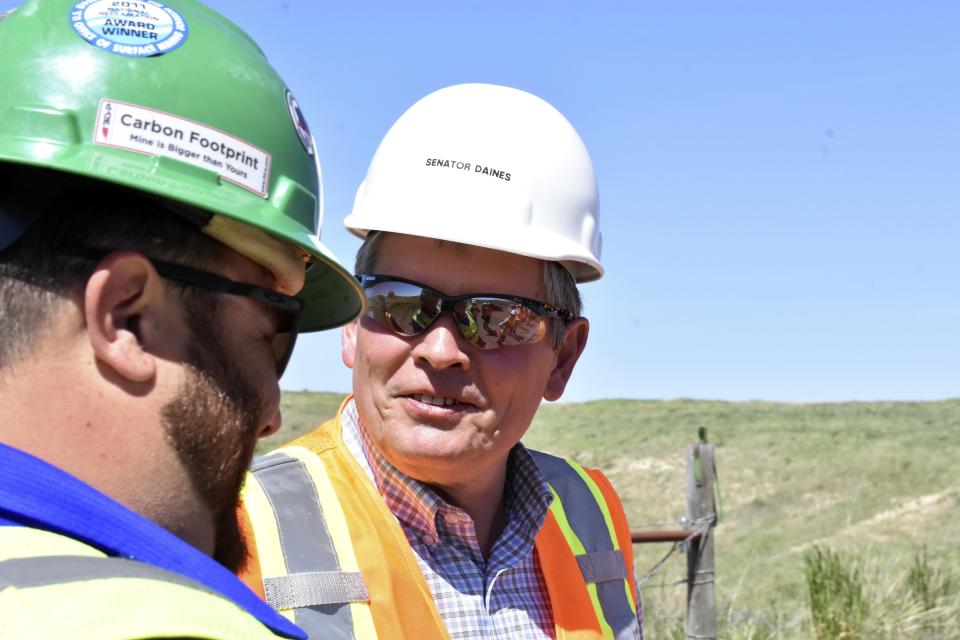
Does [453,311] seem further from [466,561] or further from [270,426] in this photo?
[270,426]

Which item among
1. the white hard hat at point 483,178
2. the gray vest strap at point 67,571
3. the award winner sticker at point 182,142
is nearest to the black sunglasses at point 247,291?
the award winner sticker at point 182,142

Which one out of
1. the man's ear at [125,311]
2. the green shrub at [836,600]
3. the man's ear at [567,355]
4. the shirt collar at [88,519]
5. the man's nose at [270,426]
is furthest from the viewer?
the green shrub at [836,600]

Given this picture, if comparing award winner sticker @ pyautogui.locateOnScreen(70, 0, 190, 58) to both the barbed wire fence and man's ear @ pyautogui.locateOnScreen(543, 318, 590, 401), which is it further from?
the barbed wire fence

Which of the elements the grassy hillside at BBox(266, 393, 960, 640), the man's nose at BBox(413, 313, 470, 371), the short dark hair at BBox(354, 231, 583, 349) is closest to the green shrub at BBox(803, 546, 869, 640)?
the grassy hillside at BBox(266, 393, 960, 640)

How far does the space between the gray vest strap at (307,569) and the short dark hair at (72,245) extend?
1.11m

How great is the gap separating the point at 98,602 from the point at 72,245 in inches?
20.4

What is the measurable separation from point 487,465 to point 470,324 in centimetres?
40

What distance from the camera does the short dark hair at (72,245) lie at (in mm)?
1286

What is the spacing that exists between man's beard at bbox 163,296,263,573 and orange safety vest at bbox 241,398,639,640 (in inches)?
36.0

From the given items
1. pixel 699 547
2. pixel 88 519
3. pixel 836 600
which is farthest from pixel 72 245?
pixel 836 600

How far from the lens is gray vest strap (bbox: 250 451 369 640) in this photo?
2299mm

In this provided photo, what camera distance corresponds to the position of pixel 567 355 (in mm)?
3215

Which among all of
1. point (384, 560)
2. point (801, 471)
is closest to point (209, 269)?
point (384, 560)

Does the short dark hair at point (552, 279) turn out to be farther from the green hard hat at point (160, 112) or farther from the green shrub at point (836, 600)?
the green shrub at point (836, 600)
